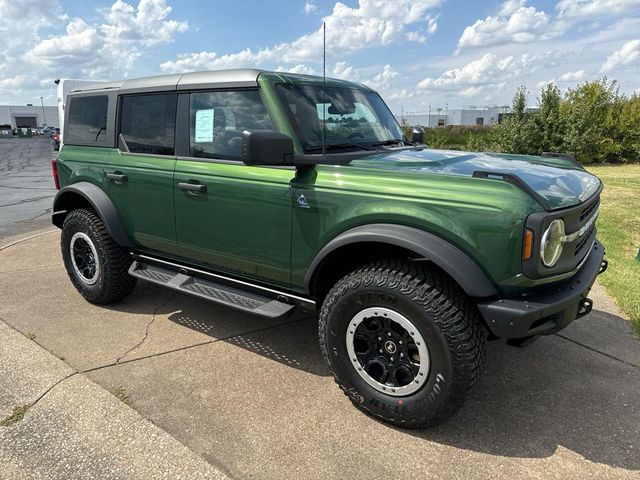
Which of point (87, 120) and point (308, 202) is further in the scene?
point (87, 120)

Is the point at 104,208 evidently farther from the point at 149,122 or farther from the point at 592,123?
the point at 592,123

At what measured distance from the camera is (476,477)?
241 cm

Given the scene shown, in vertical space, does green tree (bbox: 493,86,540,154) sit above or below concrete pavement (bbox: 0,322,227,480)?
above

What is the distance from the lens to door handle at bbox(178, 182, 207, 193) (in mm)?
3525

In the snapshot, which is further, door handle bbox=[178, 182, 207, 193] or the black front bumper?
door handle bbox=[178, 182, 207, 193]

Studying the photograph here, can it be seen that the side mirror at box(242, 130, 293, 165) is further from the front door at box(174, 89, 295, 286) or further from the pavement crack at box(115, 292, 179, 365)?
the pavement crack at box(115, 292, 179, 365)

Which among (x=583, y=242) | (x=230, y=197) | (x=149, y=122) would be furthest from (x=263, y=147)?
(x=583, y=242)

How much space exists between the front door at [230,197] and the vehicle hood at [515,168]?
0.64 m

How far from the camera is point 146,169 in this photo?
3965 millimetres

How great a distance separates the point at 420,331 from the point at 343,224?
735 mm

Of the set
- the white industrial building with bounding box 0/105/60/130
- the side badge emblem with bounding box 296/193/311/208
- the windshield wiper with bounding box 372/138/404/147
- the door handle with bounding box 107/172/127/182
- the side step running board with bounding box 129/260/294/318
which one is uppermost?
the white industrial building with bounding box 0/105/60/130

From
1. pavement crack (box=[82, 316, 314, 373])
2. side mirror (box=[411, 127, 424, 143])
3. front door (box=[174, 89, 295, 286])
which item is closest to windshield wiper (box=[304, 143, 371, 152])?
front door (box=[174, 89, 295, 286])

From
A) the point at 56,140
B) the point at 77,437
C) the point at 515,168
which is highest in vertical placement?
the point at 56,140

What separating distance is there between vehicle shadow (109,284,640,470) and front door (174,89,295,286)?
69 cm
